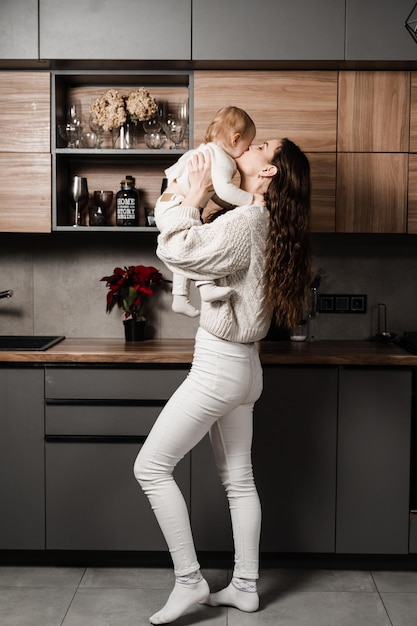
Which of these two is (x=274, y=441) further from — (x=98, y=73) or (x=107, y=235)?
(x=98, y=73)

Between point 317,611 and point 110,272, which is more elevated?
point 110,272

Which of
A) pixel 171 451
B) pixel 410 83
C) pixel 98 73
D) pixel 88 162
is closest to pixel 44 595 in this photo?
pixel 171 451

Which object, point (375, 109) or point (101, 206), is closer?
point (375, 109)

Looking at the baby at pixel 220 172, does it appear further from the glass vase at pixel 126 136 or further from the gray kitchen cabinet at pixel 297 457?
the glass vase at pixel 126 136

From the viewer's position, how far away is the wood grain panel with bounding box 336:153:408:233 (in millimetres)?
3098

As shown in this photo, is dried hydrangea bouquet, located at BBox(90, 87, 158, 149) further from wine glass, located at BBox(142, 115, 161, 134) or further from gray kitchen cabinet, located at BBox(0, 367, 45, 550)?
gray kitchen cabinet, located at BBox(0, 367, 45, 550)

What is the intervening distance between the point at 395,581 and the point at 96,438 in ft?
4.34

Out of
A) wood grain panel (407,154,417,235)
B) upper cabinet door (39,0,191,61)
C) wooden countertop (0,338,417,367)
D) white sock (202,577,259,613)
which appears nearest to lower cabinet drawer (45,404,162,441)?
wooden countertop (0,338,417,367)

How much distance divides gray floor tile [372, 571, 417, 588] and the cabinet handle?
43.1 inches

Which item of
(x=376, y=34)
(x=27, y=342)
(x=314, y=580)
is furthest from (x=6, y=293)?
(x=376, y=34)

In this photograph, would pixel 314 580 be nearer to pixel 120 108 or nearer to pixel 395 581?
pixel 395 581

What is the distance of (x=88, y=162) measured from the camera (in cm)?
340

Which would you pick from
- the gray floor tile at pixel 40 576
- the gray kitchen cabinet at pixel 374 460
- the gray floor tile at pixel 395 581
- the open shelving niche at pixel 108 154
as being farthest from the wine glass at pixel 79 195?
A: the gray floor tile at pixel 395 581

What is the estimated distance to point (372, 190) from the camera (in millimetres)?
3105
